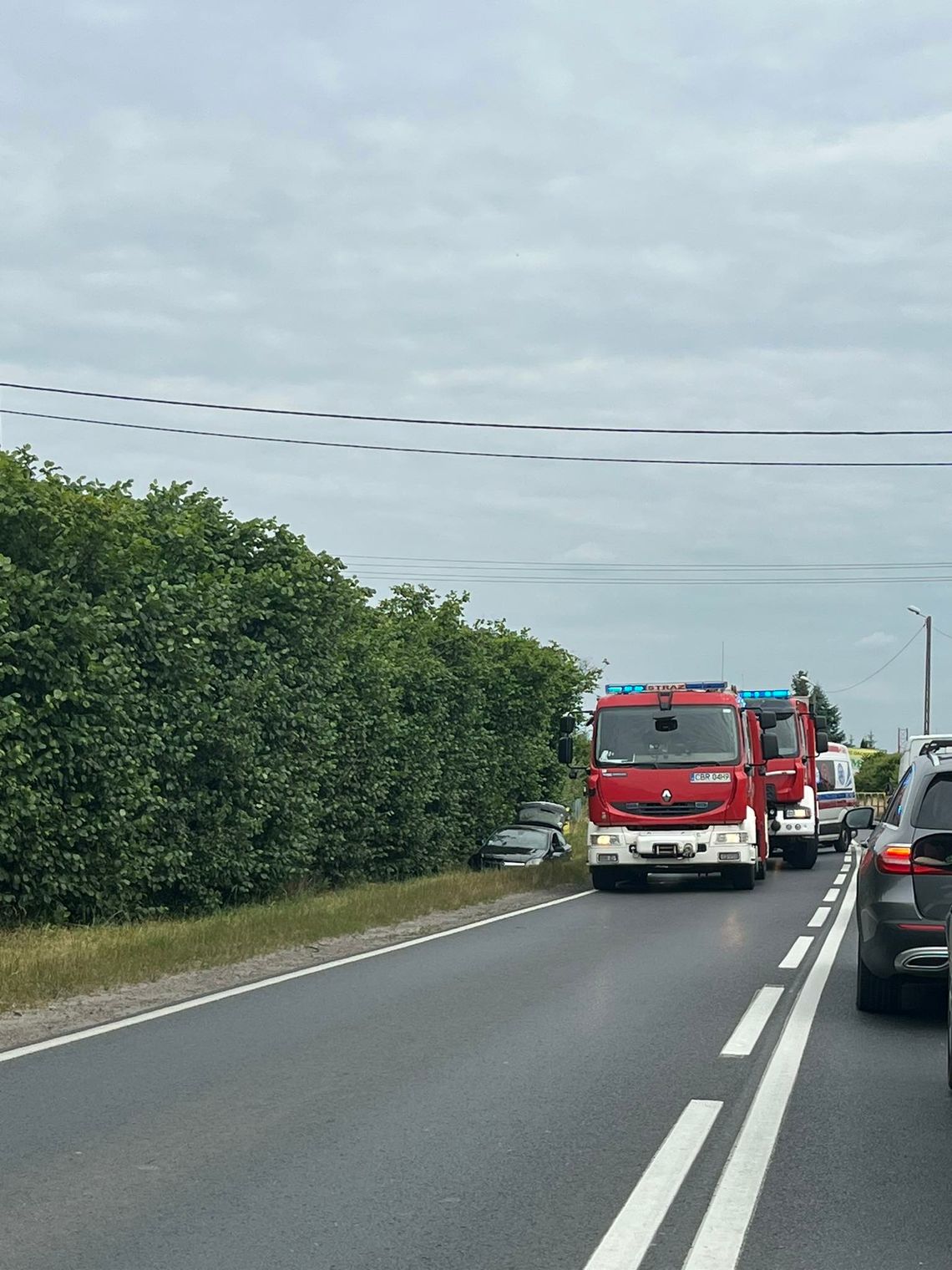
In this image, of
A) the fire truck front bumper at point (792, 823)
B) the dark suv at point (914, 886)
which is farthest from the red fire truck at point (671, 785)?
the dark suv at point (914, 886)

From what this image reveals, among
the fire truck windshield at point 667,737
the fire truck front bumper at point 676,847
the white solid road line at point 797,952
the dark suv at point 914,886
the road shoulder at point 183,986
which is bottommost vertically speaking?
the road shoulder at point 183,986

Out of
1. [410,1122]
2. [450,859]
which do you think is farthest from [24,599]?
[450,859]

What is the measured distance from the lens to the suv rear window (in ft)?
34.5

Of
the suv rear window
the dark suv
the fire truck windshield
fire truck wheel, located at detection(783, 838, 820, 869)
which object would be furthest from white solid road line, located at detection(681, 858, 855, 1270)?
fire truck wheel, located at detection(783, 838, 820, 869)

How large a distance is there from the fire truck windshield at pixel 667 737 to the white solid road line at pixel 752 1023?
12.3 metres

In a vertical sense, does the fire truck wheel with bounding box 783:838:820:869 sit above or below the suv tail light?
below

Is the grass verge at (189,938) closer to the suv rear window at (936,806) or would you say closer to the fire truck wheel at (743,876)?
the fire truck wheel at (743,876)

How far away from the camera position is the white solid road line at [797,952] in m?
14.4

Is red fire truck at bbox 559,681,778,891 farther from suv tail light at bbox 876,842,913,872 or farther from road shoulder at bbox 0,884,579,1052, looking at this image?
suv tail light at bbox 876,842,913,872

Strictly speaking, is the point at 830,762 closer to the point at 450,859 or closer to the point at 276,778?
the point at 450,859

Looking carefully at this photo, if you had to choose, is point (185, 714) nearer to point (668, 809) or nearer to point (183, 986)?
point (183, 986)

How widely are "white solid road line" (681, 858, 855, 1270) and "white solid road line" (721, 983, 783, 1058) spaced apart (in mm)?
167

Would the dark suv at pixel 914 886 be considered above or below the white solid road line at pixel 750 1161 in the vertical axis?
above

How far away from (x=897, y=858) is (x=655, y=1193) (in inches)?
192
